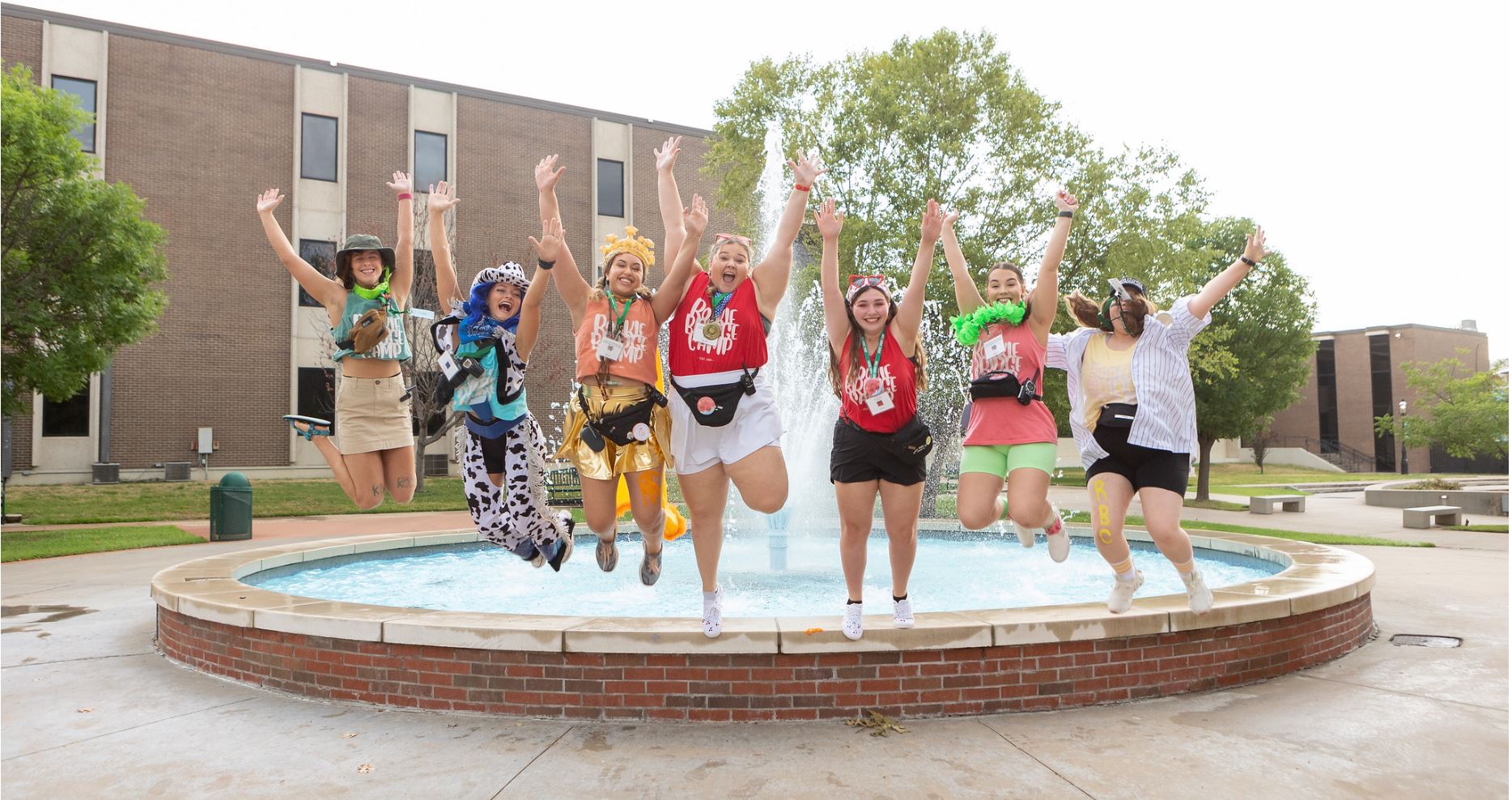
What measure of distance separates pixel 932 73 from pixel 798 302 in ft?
19.3

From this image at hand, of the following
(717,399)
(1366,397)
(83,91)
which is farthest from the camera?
(1366,397)

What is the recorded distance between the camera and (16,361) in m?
14.2

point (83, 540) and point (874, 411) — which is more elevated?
point (874, 411)

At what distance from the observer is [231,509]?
14.2m

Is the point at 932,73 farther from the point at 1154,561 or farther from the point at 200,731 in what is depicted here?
the point at 200,731

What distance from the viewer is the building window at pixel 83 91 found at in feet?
78.4

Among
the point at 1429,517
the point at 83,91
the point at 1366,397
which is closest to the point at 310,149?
the point at 83,91

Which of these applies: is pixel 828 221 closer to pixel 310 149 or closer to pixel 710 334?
pixel 710 334

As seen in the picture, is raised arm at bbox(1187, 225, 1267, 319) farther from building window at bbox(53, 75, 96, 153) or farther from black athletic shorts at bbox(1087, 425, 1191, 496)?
building window at bbox(53, 75, 96, 153)

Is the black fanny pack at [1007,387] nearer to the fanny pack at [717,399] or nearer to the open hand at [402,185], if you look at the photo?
the fanny pack at [717,399]

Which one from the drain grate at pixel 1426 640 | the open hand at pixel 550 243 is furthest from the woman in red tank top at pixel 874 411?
the drain grate at pixel 1426 640

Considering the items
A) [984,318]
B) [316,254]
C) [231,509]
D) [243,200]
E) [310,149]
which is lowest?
[231,509]

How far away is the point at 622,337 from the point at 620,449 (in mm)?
603

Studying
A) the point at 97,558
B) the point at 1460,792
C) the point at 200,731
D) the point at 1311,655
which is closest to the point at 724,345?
the point at 200,731
